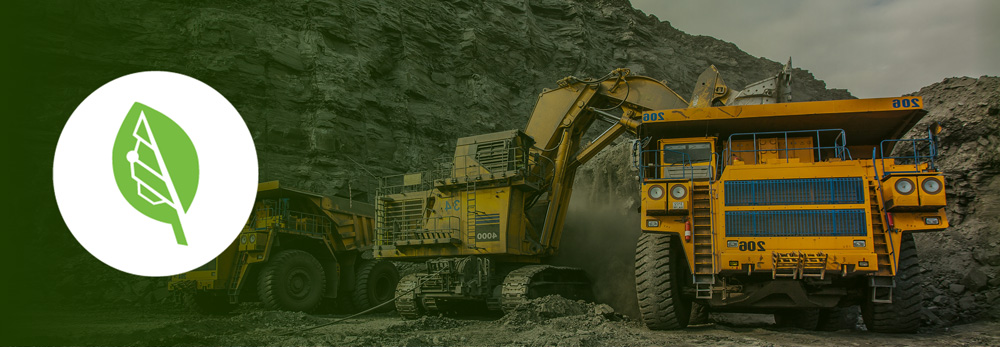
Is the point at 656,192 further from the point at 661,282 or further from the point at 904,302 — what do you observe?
the point at 904,302

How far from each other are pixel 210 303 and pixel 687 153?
11.1 meters

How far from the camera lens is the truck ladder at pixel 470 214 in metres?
13.3

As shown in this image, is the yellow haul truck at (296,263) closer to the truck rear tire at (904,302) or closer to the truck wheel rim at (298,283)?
the truck wheel rim at (298,283)

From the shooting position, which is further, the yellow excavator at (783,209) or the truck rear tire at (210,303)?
the truck rear tire at (210,303)

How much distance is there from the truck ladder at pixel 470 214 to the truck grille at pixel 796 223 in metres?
6.04

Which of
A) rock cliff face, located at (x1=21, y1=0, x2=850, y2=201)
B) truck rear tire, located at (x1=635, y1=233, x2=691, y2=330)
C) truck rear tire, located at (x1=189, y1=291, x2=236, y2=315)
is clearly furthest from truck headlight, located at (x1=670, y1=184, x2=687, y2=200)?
rock cliff face, located at (x1=21, y1=0, x2=850, y2=201)

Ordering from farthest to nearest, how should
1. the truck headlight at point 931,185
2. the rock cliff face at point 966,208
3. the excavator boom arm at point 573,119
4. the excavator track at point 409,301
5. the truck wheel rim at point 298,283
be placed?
1. the truck wheel rim at point 298,283
2. the excavator boom arm at point 573,119
3. the excavator track at point 409,301
4. the rock cliff face at point 966,208
5. the truck headlight at point 931,185

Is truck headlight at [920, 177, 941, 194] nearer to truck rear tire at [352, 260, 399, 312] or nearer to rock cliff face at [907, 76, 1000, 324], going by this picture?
rock cliff face at [907, 76, 1000, 324]

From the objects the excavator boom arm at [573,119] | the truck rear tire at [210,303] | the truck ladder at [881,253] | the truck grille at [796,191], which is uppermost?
the excavator boom arm at [573,119]

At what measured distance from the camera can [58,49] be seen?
20953mm

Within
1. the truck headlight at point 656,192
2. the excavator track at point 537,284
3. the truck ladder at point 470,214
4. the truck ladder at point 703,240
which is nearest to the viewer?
the truck ladder at point 703,240

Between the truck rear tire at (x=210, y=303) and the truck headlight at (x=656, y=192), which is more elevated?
the truck headlight at (x=656, y=192)

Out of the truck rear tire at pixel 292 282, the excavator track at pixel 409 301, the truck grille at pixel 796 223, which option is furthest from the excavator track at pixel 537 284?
the truck rear tire at pixel 292 282

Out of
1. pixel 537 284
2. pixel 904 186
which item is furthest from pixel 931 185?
pixel 537 284
